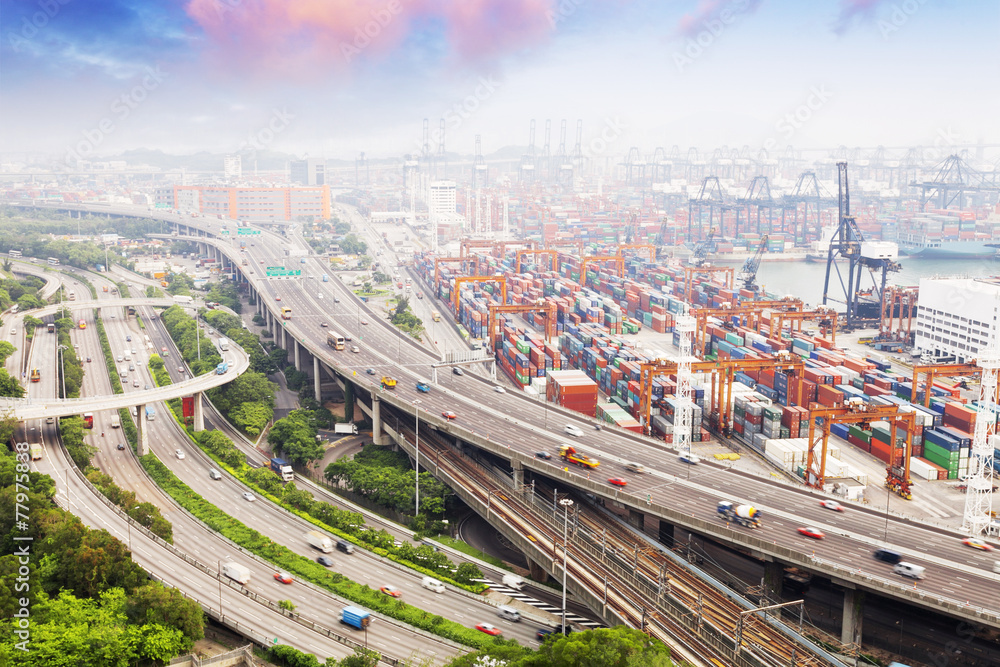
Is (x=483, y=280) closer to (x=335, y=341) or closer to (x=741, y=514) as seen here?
(x=335, y=341)

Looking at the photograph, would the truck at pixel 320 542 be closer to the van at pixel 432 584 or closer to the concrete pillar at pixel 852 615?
the van at pixel 432 584

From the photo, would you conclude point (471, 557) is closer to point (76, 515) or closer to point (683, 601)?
point (683, 601)

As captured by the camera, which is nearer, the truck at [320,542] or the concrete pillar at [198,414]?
the truck at [320,542]

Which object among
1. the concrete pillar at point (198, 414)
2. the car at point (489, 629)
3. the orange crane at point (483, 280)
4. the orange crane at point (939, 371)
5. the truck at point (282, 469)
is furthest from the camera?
the orange crane at point (483, 280)

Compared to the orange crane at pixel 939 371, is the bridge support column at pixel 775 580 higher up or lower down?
lower down

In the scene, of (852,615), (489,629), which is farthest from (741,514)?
(489,629)

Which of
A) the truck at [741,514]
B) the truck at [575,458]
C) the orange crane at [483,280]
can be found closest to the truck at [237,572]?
the truck at [575,458]
